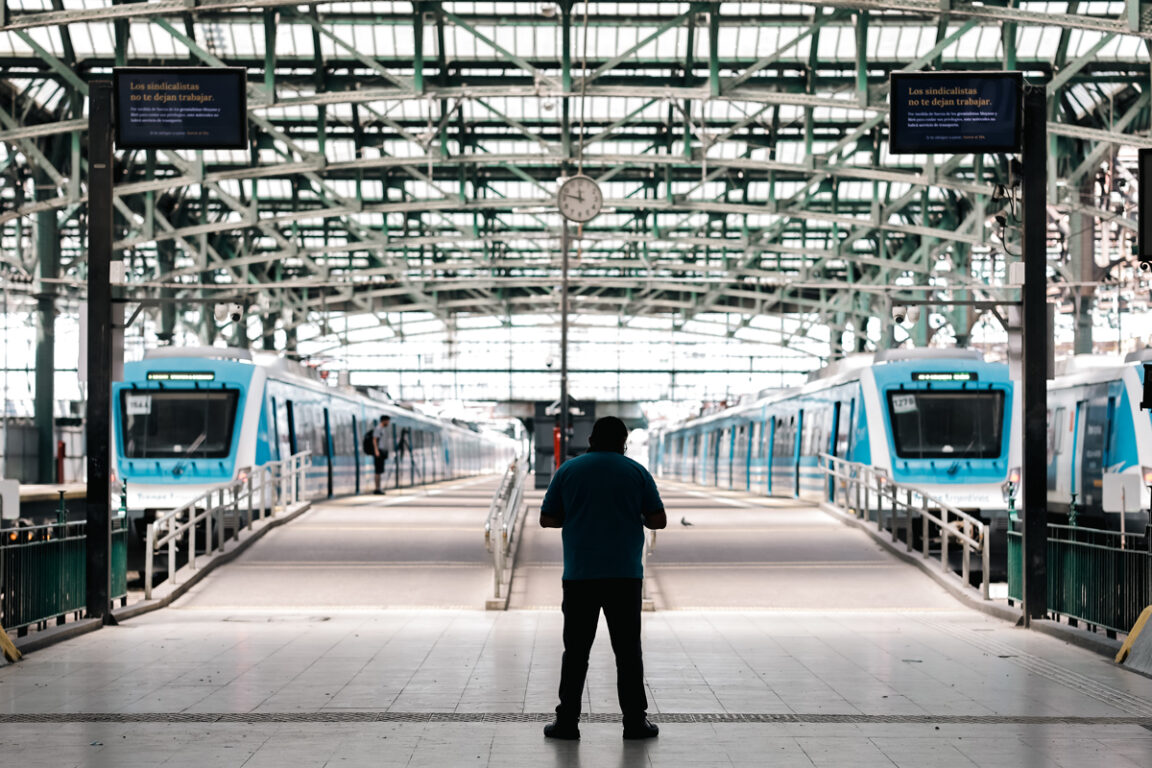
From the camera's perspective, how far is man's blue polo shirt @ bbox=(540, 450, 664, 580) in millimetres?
8367

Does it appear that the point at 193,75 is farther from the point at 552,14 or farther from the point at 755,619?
the point at 552,14

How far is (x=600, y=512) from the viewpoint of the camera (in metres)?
8.41

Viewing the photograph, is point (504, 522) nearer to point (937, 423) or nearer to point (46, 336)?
point (937, 423)

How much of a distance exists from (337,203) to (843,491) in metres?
20.7

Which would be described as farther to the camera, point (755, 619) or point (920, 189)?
point (920, 189)

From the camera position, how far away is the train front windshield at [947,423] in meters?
26.7

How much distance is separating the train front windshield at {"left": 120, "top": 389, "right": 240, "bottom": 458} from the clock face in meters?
8.06

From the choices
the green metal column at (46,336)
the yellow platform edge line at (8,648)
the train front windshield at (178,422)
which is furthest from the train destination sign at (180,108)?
the green metal column at (46,336)

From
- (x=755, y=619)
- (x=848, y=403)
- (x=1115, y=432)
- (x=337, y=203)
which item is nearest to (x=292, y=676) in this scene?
(x=755, y=619)

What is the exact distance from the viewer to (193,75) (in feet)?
50.5

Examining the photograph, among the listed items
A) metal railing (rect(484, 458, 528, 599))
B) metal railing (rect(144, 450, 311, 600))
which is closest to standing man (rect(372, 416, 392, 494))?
metal railing (rect(144, 450, 311, 600))

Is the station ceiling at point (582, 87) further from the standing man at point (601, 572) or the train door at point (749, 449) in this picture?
the standing man at point (601, 572)

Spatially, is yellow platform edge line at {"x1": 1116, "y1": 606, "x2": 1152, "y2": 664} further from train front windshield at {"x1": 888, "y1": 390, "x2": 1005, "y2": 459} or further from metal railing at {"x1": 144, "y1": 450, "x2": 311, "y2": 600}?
train front windshield at {"x1": 888, "y1": 390, "x2": 1005, "y2": 459}

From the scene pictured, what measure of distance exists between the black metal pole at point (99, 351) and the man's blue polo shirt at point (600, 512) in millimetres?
7520
